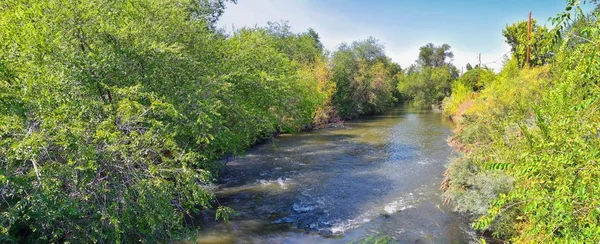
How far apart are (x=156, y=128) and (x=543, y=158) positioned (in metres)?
7.71

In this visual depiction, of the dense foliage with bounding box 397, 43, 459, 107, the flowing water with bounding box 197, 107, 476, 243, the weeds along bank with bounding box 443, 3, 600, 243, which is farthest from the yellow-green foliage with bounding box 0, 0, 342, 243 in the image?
the dense foliage with bounding box 397, 43, 459, 107

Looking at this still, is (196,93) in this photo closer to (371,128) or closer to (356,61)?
(371,128)

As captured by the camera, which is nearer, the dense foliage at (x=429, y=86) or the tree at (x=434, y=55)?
the dense foliage at (x=429, y=86)

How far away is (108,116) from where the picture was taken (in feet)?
27.3

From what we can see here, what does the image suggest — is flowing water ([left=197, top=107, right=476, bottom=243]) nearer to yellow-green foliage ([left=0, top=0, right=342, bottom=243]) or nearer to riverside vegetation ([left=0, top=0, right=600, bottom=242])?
riverside vegetation ([left=0, top=0, right=600, bottom=242])

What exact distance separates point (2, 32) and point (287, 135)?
23.3 metres

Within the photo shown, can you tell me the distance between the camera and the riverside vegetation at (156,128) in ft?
16.1

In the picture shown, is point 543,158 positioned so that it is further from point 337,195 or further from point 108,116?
point 337,195

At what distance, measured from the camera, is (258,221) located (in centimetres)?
1265

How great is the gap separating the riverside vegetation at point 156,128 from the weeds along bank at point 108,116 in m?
0.04

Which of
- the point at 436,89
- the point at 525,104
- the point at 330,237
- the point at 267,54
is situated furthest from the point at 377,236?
the point at 436,89

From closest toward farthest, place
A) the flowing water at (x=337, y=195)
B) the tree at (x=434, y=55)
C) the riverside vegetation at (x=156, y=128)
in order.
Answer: the riverside vegetation at (x=156, y=128) → the flowing water at (x=337, y=195) → the tree at (x=434, y=55)

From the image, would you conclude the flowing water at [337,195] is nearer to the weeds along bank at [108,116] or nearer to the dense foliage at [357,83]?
the weeds along bank at [108,116]

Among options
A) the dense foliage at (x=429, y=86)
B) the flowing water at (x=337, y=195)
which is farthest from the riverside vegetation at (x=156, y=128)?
the dense foliage at (x=429, y=86)
